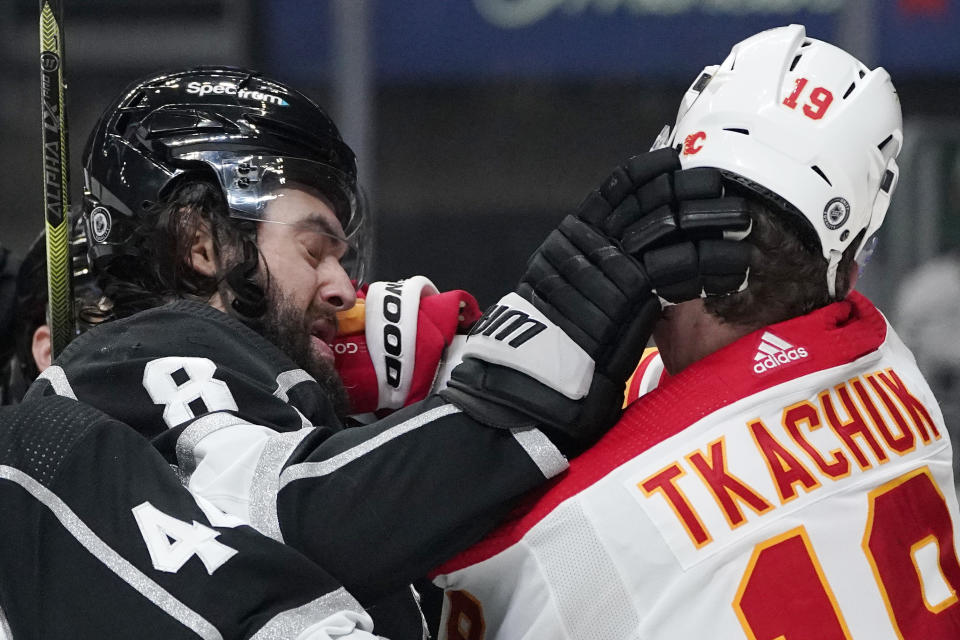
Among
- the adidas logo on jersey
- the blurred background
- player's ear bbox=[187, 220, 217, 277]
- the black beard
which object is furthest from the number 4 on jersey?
the blurred background

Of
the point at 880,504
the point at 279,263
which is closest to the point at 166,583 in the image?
the point at 279,263

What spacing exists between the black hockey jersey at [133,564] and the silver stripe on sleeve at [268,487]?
32mm

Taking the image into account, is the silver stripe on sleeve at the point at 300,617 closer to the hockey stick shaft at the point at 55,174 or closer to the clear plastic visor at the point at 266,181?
the clear plastic visor at the point at 266,181

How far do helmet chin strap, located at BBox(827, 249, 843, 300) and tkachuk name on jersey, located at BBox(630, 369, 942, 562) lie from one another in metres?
0.14

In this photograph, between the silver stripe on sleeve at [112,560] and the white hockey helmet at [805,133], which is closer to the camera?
the silver stripe on sleeve at [112,560]

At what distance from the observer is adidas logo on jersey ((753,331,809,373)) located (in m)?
1.47

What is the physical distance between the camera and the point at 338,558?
1397 millimetres

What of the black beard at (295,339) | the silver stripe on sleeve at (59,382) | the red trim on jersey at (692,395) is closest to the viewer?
the red trim on jersey at (692,395)

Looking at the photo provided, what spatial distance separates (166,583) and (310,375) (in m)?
0.46

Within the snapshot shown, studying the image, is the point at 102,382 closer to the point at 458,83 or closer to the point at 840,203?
the point at 840,203

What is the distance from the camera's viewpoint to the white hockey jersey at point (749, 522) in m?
1.39

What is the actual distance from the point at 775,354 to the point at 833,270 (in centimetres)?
15

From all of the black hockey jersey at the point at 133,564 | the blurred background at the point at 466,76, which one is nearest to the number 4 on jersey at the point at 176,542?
the black hockey jersey at the point at 133,564

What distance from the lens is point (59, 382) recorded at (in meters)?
1.58
